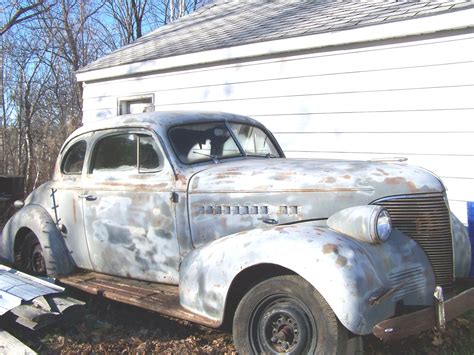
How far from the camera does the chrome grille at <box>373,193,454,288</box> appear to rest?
3414 mm

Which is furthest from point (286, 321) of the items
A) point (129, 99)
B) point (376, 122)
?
point (129, 99)

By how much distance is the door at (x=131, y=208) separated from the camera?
4.15 m

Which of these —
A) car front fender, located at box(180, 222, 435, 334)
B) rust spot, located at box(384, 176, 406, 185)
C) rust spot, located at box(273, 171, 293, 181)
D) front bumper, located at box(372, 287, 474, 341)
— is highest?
rust spot, located at box(273, 171, 293, 181)

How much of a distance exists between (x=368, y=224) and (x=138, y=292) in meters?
1.99

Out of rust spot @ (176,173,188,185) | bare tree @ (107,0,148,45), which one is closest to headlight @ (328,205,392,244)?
rust spot @ (176,173,188,185)

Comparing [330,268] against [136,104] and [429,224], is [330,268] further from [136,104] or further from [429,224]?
[136,104]

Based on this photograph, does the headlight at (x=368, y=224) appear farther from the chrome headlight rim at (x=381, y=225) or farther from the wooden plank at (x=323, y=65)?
the wooden plank at (x=323, y=65)

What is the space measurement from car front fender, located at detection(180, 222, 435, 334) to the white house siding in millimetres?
2734

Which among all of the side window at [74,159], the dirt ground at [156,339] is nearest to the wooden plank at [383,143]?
the dirt ground at [156,339]

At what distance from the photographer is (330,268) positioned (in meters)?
2.95

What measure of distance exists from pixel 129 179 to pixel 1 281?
1329 millimetres

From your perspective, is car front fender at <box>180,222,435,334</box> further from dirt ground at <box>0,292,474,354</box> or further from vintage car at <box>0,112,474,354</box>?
dirt ground at <box>0,292,474,354</box>

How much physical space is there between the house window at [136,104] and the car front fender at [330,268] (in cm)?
575

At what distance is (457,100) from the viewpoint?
219 inches
